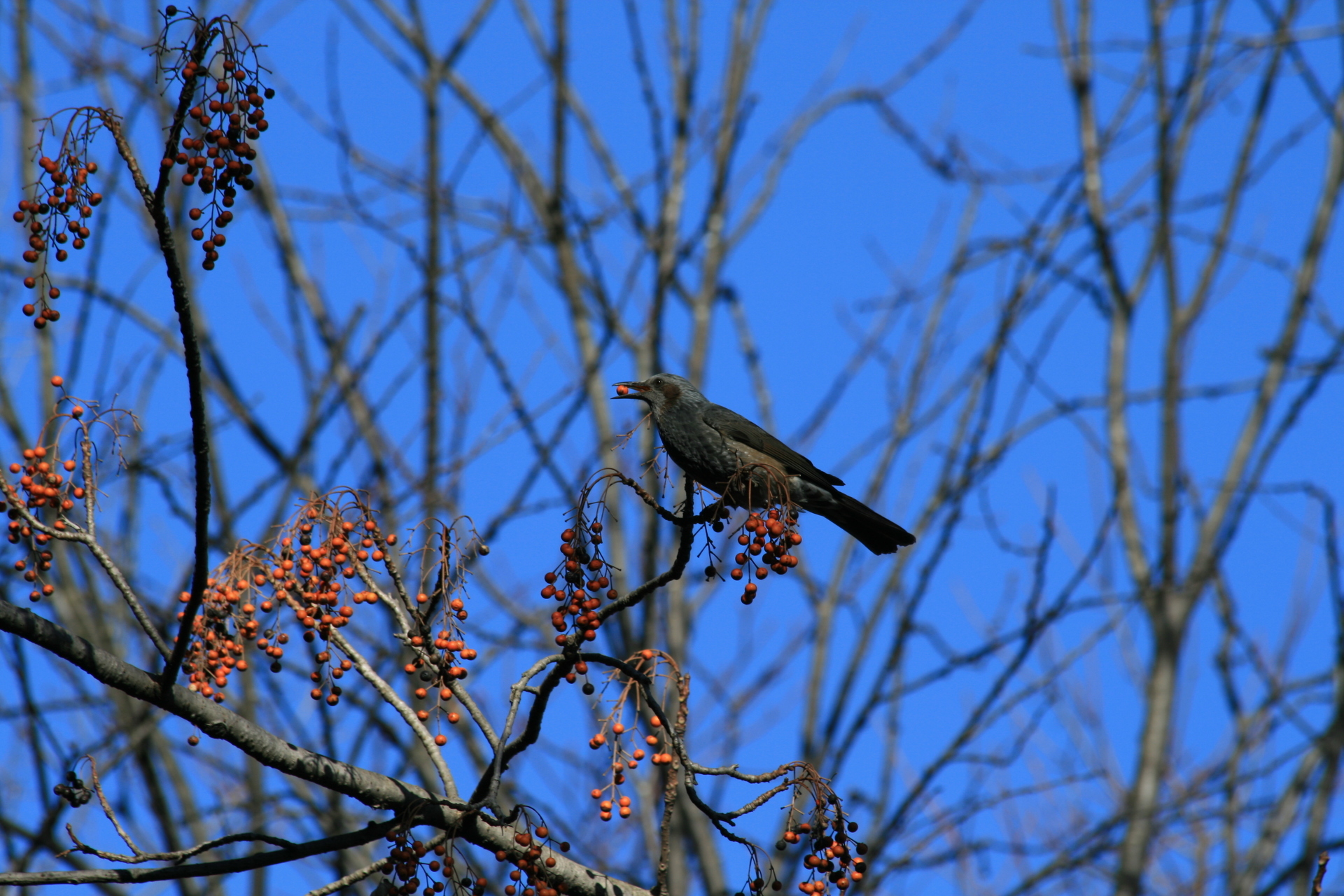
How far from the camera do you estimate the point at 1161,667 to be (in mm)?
7266

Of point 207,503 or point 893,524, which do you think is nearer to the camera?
point 207,503

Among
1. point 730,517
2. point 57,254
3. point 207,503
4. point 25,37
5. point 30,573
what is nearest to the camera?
point 207,503

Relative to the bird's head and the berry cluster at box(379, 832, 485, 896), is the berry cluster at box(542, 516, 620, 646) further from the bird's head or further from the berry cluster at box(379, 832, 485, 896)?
the bird's head

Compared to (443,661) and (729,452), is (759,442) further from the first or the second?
(443,661)

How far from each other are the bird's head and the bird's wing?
0.39 feet

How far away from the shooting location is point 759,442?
515 centimetres

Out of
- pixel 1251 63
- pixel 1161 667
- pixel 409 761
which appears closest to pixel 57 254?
pixel 409 761

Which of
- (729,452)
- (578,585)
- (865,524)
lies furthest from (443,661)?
(865,524)

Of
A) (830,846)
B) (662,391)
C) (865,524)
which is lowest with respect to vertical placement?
(830,846)

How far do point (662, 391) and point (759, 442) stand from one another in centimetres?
45

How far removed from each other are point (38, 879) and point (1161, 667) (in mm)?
6316

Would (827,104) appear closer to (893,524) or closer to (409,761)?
(893,524)

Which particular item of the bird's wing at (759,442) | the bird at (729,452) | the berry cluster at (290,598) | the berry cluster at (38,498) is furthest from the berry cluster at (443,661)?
the bird's wing at (759,442)

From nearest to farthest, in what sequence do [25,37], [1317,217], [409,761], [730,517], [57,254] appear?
[57,254] < [730,517] < [409,761] < [25,37] < [1317,217]
